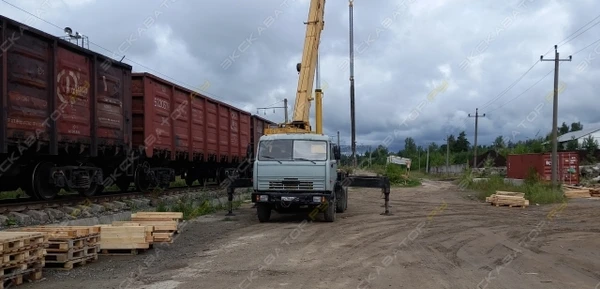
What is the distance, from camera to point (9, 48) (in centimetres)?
976

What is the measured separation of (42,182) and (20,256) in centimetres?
572

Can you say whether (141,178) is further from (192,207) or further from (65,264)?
(65,264)

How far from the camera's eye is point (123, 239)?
28.9 ft

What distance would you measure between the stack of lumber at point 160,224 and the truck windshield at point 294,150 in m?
3.27

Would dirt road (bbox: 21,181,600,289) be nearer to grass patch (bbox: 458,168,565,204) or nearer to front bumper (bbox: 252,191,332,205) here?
front bumper (bbox: 252,191,332,205)

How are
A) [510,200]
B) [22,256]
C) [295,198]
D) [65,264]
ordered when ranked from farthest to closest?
[510,200], [295,198], [65,264], [22,256]

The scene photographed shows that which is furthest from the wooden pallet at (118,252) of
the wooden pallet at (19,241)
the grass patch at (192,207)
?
the grass patch at (192,207)

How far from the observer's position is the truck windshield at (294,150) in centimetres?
1321

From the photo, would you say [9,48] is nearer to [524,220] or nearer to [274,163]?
[274,163]

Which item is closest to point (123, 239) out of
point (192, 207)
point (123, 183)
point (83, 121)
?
point (83, 121)

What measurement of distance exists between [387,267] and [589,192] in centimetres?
1887

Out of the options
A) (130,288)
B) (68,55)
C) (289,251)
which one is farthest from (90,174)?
(130,288)

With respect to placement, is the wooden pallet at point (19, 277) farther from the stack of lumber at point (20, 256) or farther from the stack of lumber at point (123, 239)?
the stack of lumber at point (123, 239)

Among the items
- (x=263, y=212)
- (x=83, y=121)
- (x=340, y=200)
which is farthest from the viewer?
(x=340, y=200)
